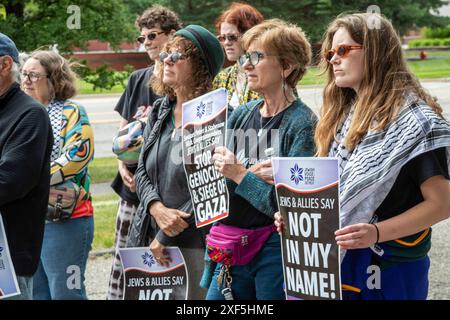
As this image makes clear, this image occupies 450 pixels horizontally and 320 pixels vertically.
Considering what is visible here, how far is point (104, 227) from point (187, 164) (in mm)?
4582

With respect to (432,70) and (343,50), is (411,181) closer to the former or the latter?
(343,50)

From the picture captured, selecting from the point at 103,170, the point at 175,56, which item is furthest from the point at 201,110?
the point at 103,170

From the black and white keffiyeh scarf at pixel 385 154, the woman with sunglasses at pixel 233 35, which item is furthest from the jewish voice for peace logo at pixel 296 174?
the woman with sunglasses at pixel 233 35

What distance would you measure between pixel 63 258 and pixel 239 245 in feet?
5.20

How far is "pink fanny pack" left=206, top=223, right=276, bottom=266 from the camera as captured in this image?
3.77m

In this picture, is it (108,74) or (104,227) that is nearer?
(104,227)

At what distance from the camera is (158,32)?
540 centimetres

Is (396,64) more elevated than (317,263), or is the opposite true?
(396,64)

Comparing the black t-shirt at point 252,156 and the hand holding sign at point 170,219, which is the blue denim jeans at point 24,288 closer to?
the hand holding sign at point 170,219

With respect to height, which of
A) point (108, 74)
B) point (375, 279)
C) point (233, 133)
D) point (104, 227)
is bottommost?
point (104, 227)

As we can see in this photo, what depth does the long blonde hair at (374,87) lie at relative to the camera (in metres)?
3.21

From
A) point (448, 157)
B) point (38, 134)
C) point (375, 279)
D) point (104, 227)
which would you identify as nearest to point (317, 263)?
point (375, 279)

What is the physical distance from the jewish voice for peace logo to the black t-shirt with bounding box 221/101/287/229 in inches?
23.8

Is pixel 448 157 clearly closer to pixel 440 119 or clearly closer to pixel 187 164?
pixel 440 119
